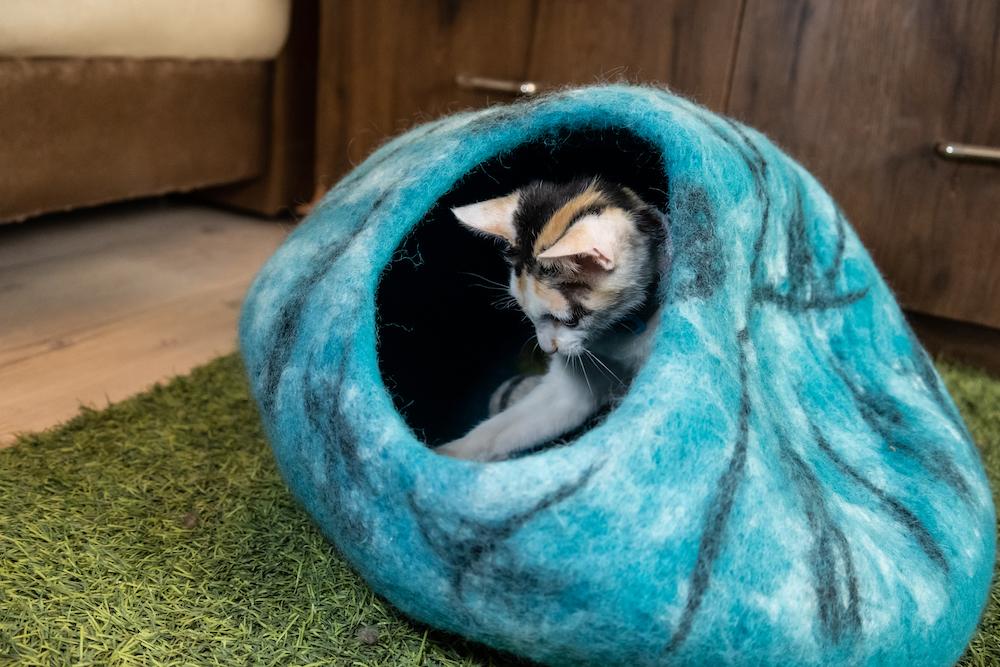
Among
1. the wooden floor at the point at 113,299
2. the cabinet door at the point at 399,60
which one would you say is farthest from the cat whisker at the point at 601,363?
the cabinet door at the point at 399,60

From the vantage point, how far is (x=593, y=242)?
2.65 feet

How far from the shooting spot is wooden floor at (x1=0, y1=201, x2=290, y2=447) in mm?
1238

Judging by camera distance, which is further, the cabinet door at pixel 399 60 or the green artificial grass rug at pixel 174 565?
the cabinet door at pixel 399 60

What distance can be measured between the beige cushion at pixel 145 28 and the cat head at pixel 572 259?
3.17ft

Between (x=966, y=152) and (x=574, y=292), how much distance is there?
0.90 metres

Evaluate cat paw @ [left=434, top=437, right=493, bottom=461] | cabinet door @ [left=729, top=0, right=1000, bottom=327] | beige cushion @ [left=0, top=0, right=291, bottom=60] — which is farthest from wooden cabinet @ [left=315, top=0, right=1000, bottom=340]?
cat paw @ [left=434, top=437, right=493, bottom=461]

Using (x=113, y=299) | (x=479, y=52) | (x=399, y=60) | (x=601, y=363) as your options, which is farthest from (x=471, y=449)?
(x=399, y=60)

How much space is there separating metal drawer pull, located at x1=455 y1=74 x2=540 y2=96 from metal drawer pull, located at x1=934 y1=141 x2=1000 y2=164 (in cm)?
77

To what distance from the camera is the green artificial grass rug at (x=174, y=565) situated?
2.49 ft

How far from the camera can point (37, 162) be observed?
1519 millimetres

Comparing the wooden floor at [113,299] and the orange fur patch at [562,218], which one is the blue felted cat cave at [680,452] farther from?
the wooden floor at [113,299]

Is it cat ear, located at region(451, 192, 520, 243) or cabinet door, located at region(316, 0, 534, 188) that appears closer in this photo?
cat ear, located at region(451, 192, 520, 243)

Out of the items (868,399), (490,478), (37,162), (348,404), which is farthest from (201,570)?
(37,162)

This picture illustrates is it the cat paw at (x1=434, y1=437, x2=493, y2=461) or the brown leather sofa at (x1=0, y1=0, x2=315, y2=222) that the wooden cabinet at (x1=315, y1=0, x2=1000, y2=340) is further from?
the cat paw at (x1=434, y1=437, x2=493, y2=461)
